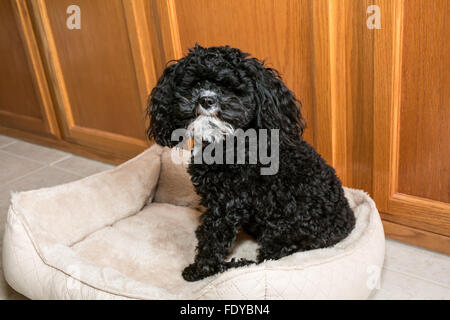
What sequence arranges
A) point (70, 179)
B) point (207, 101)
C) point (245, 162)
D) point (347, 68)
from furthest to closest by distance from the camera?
point (70, 179) → point (347, 68) → point (245, 162) → point (207, 101)

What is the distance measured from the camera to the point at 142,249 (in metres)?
1.83

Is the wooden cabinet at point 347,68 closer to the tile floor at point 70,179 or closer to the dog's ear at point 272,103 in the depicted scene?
the tile floor at point 70,179

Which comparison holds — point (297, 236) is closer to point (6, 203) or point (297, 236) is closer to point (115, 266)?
point (115, 266)

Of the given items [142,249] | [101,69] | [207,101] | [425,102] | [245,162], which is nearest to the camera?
[207,101]

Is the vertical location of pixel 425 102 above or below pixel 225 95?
below

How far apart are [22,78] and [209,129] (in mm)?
2186

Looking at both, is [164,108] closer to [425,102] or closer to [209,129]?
[209,129]

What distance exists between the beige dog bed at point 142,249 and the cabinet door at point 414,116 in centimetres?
18

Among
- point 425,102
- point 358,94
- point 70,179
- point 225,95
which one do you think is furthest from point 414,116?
point 70,179

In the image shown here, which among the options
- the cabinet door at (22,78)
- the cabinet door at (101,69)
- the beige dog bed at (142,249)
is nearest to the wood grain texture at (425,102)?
the beige dog bed at (142,249)

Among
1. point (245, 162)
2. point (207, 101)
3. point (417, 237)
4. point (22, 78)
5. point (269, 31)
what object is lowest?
point (417, 237)

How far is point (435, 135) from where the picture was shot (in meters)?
1.64

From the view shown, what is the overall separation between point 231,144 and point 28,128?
2.28 m

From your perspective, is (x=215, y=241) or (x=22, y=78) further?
(x=22, y=78)
